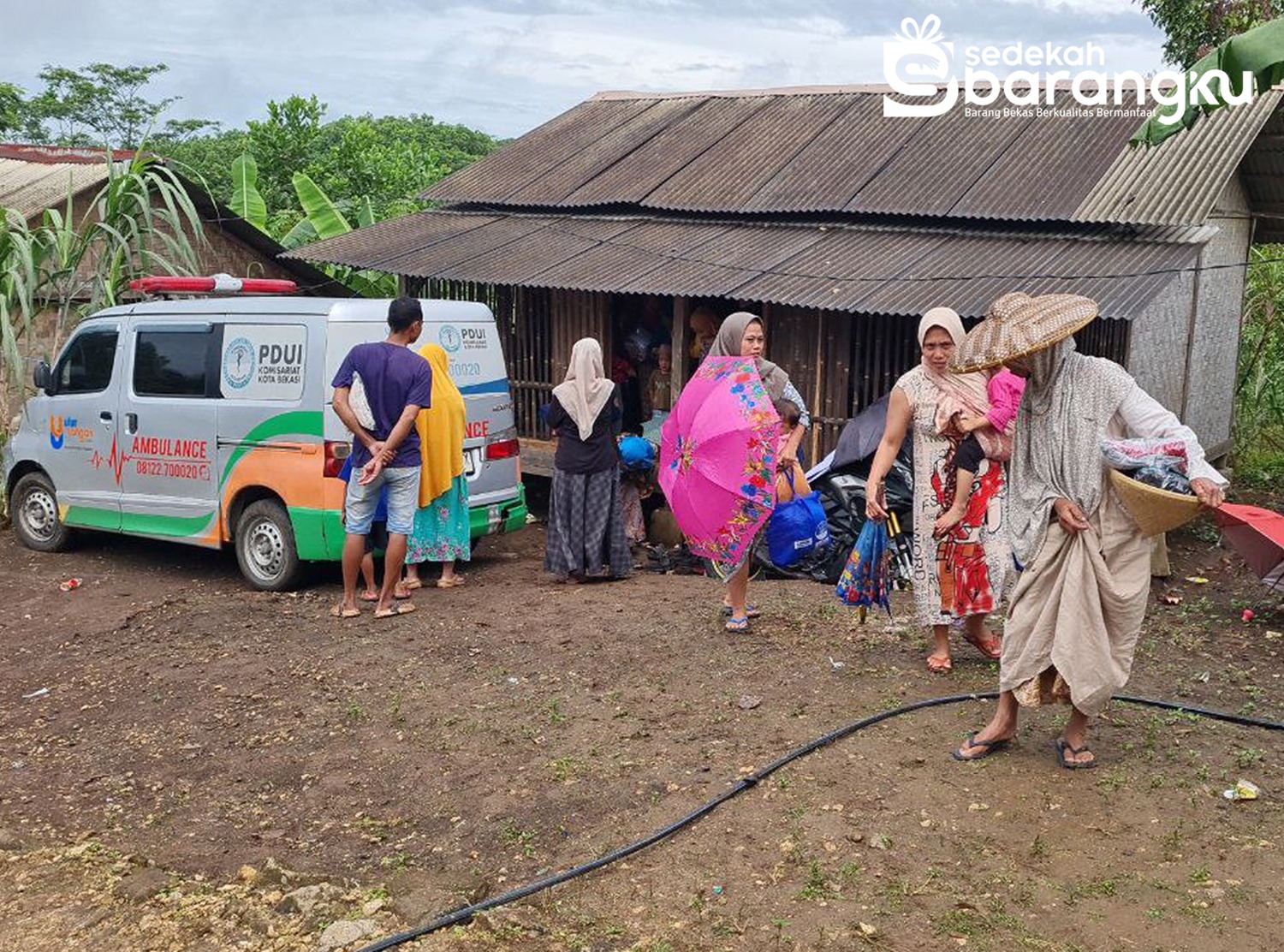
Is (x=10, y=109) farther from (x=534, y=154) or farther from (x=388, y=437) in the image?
(x=388, y=437)

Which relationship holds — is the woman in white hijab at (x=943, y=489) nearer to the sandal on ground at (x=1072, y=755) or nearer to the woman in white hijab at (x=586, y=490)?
the sandal on ground at (x=1072, y=755)

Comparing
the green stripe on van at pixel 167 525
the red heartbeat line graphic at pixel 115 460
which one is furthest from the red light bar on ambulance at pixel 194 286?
the green stripe on van at pixel 167 525

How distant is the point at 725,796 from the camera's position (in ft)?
14.5

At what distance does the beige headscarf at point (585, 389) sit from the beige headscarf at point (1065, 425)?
377 cm

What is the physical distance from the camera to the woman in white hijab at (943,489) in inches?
216

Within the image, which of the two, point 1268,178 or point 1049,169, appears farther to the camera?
point 1268,178

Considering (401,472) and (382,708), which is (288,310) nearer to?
(401,472)

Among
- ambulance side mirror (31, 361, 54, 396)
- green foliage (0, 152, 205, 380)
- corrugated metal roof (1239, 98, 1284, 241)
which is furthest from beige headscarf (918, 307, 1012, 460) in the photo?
ambulance side mirror (31, 361, 54, 396)

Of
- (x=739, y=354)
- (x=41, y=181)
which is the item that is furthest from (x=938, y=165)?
(x=41, y=181)

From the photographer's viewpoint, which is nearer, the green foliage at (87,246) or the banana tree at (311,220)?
the green foliage at (87,246)

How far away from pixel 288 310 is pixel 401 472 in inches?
55.6

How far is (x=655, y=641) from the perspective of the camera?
6469 mm

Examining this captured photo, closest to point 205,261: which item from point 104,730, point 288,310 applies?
point 288,310

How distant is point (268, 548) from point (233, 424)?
83cm
